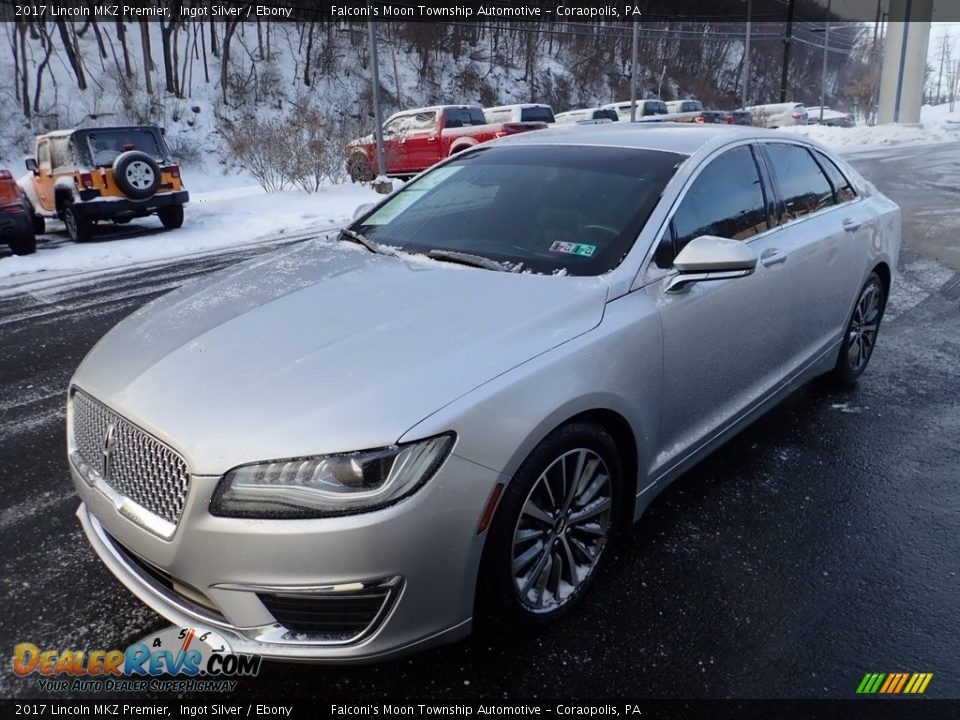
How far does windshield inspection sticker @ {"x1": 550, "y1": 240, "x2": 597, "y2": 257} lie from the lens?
2.85 m

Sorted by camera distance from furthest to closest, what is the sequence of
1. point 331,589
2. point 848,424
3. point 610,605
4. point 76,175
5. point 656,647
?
point 76,175, point 848,424, point 610,605, point 656,647, point 331,589

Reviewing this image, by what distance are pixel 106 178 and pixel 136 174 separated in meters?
0.48

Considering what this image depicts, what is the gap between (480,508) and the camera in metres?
2.04

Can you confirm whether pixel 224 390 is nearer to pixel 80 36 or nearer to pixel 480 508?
pixel 480 508

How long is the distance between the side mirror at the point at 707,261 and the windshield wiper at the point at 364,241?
4.14 ft

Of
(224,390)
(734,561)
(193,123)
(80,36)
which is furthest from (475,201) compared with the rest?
(80,36)

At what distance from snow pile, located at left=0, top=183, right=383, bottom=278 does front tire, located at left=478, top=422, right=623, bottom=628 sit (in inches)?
341

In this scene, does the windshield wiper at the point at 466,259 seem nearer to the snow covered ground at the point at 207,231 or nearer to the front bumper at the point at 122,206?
the snow covered ground at the point at 207,231

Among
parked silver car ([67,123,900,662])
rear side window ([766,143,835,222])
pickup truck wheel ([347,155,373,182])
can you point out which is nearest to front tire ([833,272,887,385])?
rear side window ([766,143,835,222])

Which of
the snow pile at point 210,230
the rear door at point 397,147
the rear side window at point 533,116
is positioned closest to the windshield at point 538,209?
the snow pile at point 210,230

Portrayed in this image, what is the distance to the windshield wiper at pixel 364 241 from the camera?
129 inches

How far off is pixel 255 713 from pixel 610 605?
122 centimetres

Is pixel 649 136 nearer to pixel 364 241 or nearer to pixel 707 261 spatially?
pixel 707 261

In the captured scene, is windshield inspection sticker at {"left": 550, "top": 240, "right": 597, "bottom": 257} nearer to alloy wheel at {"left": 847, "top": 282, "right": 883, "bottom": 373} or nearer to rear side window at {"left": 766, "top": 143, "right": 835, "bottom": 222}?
rear side window at {"left": 766, "top": 143, "right": 835, "bottom": 222}
